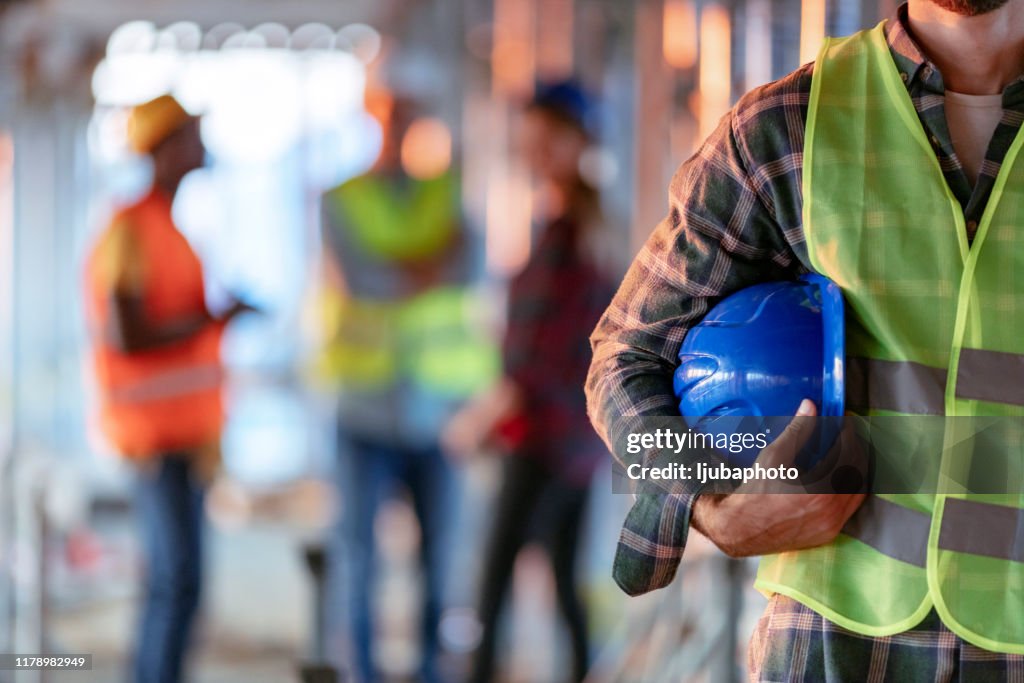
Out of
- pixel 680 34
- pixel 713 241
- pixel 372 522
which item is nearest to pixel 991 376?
pixel 713 241

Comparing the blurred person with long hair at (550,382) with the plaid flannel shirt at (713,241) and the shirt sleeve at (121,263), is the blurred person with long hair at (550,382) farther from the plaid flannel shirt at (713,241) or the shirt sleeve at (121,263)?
the plaid flannel shirt at (713,241)

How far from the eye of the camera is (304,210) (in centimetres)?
1062

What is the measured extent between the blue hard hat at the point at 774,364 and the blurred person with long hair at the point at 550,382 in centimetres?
260

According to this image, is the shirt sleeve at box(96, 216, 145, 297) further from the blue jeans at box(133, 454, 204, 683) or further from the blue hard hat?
the blue hard hat

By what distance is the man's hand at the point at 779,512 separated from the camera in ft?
4.34

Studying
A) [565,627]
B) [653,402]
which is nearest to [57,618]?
[565,627]

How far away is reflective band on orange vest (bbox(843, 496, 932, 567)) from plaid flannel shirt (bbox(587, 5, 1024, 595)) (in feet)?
0.51

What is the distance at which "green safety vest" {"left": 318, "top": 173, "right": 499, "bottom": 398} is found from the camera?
4.80 m

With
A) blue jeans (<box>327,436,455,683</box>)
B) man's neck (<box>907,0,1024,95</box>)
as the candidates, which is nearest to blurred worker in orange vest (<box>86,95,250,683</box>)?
blue jeans (<box>327,436,455,683</box>)

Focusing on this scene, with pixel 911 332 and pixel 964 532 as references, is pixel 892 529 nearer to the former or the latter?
pixel 964 532

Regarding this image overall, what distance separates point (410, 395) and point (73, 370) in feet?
25.2

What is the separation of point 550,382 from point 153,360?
112 cm

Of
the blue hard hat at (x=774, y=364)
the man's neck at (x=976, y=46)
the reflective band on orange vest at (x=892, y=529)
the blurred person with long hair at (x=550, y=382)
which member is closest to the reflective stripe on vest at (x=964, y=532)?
the reflective band on orange vest at (x=892, y=529)

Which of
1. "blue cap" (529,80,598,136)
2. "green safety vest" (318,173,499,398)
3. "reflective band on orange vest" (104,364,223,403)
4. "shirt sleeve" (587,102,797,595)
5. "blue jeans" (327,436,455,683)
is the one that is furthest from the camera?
"green safety vest" (318,173,499,398)
